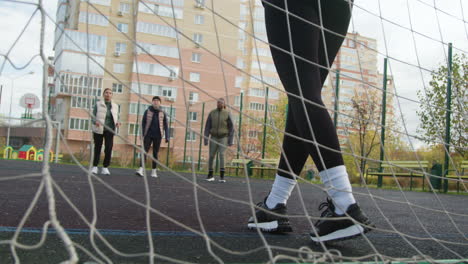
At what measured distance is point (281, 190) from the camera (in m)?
1.83

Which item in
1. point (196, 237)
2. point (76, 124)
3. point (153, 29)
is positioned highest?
point (153, 29)

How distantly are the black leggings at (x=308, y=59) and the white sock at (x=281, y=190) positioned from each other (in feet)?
0.37

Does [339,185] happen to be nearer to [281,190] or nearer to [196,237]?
[281,190]

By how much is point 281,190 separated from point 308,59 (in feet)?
1.85

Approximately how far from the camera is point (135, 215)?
6.91 feet

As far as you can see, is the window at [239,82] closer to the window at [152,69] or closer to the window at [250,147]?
the window at [152,69]

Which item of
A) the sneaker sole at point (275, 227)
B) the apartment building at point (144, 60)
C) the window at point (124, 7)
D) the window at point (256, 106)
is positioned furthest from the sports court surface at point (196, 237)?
the window at point (256, 106)

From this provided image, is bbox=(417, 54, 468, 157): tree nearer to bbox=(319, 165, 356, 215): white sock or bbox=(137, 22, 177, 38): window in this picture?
bbox=(319, 165, 356, 215): white sock

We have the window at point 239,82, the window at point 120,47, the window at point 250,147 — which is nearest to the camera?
the window at point 250,147

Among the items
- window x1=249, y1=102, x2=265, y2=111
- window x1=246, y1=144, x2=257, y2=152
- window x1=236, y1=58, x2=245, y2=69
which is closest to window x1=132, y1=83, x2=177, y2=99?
window x1=249, y1=102, x2=265, y2=111

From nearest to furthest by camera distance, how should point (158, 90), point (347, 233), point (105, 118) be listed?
point (347, 233) < point (105, 118) < point (158, 90)

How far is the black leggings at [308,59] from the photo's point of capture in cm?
155

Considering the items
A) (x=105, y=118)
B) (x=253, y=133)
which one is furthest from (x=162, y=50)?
(x=105, y=118)

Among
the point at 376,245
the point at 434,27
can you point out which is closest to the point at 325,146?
the point at 376,245
